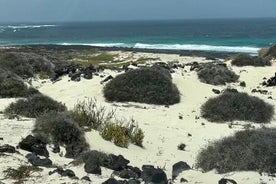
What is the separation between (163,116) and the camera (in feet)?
63.4

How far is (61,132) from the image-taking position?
1349cm

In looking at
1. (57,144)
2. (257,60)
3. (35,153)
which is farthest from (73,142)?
(257,60)

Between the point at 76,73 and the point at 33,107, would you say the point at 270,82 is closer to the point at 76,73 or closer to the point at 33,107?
the point at 76,73

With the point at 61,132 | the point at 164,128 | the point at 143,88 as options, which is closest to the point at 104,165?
the point at 61,132

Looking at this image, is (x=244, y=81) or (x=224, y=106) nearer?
(x=224, y=106)

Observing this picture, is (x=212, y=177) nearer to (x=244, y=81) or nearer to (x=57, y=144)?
(x=57, y=144)

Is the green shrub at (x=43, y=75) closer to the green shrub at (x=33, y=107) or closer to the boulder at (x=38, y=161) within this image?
the green shrub at (x=33, y=107)

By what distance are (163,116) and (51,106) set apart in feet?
15.0

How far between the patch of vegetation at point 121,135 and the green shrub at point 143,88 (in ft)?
19.3

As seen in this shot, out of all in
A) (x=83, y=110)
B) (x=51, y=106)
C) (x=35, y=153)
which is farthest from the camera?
(x=51, y=106)

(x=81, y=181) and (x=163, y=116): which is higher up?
(x=81, y=181)

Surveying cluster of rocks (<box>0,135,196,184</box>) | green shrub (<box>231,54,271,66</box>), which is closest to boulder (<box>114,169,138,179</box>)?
cluster of rocks (<box>0,135,196,184</box>)

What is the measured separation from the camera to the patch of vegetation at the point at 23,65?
2870cm

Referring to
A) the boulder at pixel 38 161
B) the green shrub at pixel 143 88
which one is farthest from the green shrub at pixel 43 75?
the boulder at pixel 38 161
